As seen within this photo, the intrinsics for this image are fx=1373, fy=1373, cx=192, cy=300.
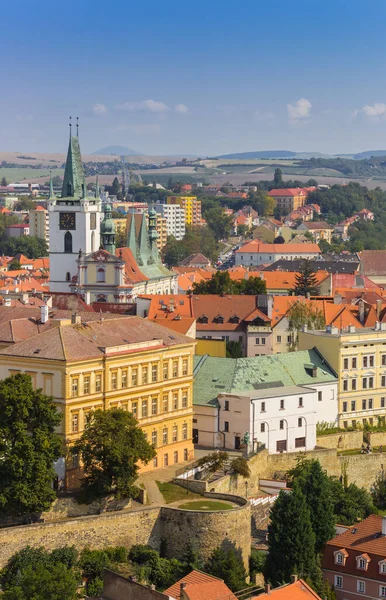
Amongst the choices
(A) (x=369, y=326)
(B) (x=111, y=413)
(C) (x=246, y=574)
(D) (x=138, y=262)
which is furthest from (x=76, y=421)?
(D) (x=138, y=262)

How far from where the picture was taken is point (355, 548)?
54.0m

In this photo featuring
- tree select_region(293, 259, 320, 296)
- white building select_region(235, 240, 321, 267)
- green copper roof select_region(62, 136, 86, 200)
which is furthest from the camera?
white building select_region(235, 240, 321, 267)

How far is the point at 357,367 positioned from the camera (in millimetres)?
74562

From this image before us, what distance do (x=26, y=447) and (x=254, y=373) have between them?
21375mm

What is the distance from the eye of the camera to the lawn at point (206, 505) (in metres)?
55.1

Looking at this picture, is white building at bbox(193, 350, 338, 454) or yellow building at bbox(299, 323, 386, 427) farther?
yellow building at bbox(299, 323, 386, 427)

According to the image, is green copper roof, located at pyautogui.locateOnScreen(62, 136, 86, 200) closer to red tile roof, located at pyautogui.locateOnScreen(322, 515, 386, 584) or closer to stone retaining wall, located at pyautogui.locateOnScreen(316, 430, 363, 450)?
stone retaining wall, located at pyautogui.locateOnScreen(316, 430, 363, 450)

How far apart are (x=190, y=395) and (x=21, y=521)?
47.1ft

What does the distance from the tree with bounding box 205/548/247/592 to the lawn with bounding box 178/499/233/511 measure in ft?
7.29

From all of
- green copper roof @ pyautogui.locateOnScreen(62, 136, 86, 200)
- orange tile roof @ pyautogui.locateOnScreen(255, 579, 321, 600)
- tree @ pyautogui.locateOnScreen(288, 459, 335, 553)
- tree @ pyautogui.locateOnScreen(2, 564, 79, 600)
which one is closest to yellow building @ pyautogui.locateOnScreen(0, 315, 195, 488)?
tree @ pyautogui.locateOnScreen(288, 459, 335, 553)

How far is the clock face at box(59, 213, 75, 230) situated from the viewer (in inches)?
4355

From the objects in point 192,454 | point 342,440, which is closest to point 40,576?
point 192,454

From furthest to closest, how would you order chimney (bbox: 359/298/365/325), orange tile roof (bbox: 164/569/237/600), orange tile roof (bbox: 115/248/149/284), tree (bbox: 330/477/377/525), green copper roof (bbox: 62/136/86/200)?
green copper roof (bbox: 62/136/86/200) < orange tile roof (bbox: 115/248/149/284) < chimney (bbox: 359/298/365/325) < tree (bbox: 330/477/377/525) < orange tile roof (bbox: 164/569/237/600)

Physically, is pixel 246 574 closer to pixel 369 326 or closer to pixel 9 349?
pixel 9 349
